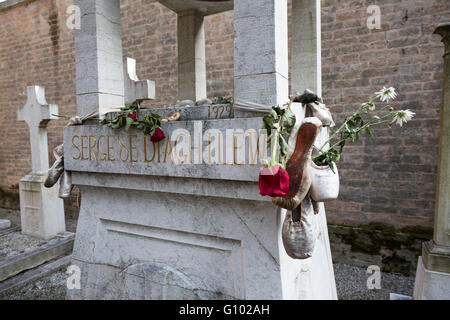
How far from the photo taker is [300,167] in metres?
1.30

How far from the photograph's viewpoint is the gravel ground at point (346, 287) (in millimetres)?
3646

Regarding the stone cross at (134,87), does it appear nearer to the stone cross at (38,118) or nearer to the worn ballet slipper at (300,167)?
the worn ballet slipper at (300,167)

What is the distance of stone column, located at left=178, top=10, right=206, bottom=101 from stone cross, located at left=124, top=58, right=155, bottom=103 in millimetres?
724

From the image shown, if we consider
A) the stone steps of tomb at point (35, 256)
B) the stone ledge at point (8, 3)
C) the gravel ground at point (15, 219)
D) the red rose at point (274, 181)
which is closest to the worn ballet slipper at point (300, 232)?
the red rose at point (274, 181)

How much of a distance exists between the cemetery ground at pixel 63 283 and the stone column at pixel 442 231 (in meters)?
0.93

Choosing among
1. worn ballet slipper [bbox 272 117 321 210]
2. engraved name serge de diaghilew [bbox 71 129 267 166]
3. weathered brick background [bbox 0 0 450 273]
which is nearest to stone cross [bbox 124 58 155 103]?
engraved name serge de diaghilew [bbox 71 129 267 166]

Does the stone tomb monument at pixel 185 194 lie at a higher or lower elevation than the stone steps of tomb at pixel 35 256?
higher

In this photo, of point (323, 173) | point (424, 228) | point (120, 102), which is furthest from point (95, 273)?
point (424, 228)

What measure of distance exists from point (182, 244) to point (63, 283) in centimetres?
310

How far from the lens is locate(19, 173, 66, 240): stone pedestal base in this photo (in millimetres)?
5367

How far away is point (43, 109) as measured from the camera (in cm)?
525

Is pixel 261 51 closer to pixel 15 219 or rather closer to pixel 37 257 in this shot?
pixel 37 257
